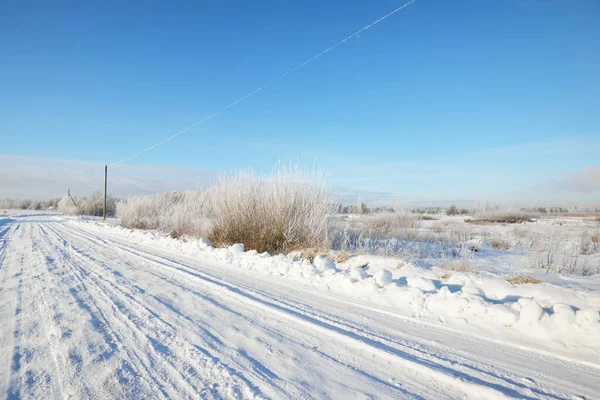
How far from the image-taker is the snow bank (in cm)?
270

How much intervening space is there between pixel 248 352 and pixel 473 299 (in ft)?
8.16

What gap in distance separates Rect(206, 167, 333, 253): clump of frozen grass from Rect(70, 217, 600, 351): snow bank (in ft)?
7.39

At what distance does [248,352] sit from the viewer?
98.7 inches

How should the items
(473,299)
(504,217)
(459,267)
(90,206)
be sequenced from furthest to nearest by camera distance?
(90,206), (504,217), (459,267), (473,299)

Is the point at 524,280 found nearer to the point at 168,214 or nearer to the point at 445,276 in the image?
the point at 445,276

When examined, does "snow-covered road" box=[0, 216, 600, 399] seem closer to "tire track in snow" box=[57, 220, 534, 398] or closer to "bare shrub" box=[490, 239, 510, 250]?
"tire track in snow" box=[57, 220, 534, 398]

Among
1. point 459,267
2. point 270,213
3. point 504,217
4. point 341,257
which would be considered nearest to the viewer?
point 459,267

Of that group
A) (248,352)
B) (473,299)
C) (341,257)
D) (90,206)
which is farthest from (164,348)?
(90,206)

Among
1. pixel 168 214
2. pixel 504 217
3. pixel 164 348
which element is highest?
pixel 168 214

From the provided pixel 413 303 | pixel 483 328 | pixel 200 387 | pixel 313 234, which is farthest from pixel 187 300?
pixel 313 234

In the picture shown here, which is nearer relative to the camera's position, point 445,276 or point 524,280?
point 524,280

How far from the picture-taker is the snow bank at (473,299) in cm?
270

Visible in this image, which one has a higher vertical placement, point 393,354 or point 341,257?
point 341,257

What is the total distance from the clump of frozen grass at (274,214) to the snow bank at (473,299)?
2251mm
